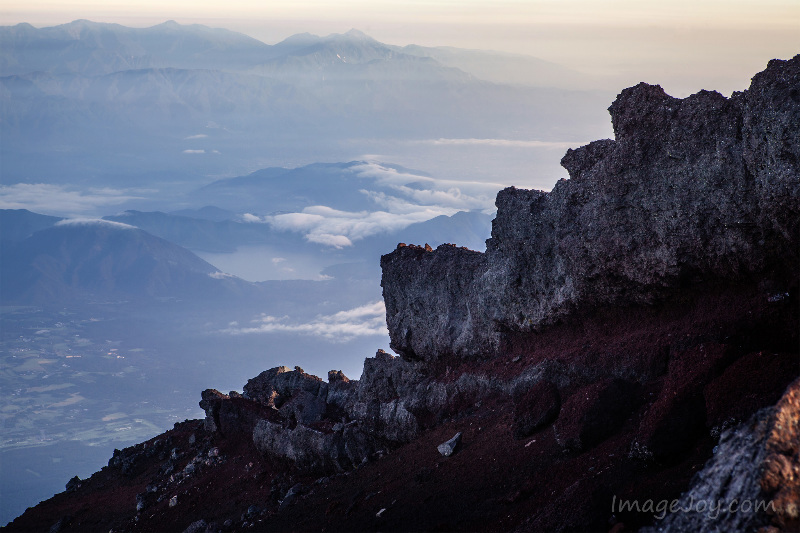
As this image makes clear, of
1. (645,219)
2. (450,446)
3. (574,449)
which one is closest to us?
(574,449)

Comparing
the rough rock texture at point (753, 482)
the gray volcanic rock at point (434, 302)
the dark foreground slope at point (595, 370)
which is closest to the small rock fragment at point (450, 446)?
the dark foreground slope at point (595, 370)

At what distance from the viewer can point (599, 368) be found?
1778 centimetres

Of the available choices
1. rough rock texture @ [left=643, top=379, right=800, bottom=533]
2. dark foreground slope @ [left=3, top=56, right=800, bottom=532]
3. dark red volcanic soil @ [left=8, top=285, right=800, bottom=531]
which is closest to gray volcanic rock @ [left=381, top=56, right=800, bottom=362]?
dark foreground slope @ [left=3, top=56, right=800, bottom=532]

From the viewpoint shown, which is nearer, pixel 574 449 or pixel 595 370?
pixel 574 449

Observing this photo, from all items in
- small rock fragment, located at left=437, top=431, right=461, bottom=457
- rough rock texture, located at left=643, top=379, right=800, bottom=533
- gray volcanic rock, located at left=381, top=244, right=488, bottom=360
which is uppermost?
rough rock texture, located at left=643, top=379, right=800, bottom=533

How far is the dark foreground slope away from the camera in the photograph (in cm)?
1159

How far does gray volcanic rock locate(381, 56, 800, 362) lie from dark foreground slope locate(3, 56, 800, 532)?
0.05m

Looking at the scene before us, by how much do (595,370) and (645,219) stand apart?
369 cm

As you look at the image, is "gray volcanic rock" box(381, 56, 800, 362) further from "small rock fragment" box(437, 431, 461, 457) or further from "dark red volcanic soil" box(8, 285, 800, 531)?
"small rock fragment" box(437, 431, 461, 457)

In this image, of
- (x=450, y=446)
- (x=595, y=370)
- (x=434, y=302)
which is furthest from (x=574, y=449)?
(x=434, y=302)

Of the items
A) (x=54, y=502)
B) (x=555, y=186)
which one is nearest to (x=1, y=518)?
(x=54, y=502)

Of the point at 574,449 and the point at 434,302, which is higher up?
the point at 434,302

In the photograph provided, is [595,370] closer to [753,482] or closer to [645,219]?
[645,219]

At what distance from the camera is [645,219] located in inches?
701
